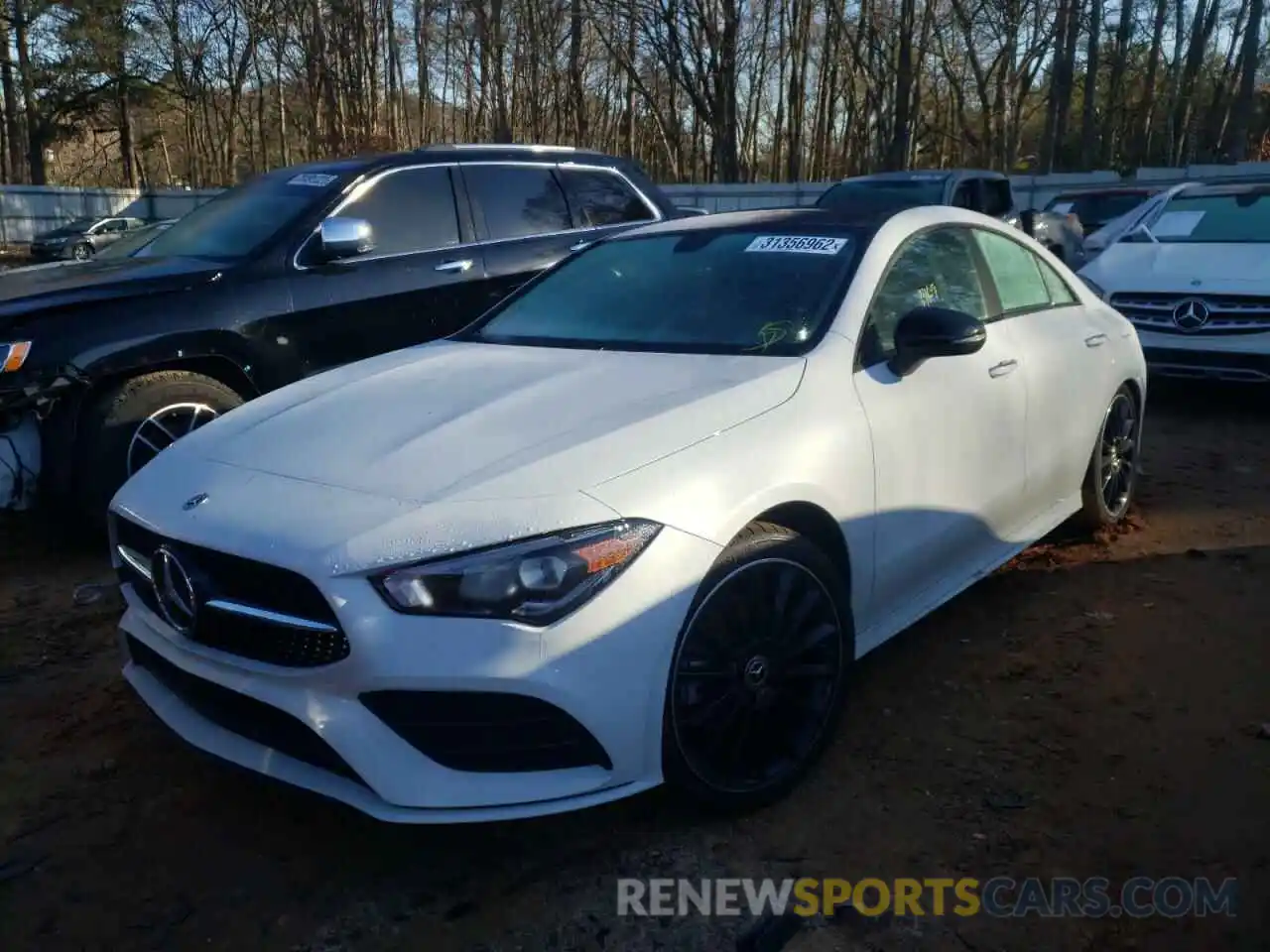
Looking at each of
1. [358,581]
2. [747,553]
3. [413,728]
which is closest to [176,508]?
[358,581]

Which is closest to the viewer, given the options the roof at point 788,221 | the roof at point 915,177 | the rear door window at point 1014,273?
the roof at point 788,221

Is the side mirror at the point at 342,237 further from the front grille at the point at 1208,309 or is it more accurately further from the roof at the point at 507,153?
the front grille at the point at 1208,309

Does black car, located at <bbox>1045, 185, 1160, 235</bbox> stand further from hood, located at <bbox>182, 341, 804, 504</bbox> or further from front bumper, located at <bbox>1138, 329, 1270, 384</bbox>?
hood, located at <bbox>182, 341, 804, 504</bbox>

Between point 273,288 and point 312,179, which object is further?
point 312,179

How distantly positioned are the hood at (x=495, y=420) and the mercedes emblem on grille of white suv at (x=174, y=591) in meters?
0.31

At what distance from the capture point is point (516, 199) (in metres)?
6.27

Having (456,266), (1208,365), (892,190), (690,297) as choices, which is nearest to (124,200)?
(892,190)

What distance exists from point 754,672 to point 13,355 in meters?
3.43

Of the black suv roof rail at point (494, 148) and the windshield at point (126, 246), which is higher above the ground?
the black suv roof rail at point (494, 148)

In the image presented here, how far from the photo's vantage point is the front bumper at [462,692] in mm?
2229

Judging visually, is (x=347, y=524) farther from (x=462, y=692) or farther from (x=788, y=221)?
(x=788, y=221)

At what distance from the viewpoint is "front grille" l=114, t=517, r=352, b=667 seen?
2285 millimetres

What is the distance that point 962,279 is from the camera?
154 inches

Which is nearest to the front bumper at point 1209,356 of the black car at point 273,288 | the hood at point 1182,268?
the hood at point 1182,268
